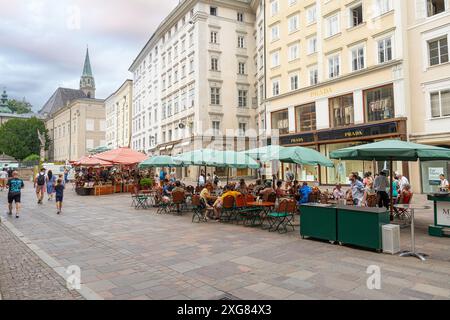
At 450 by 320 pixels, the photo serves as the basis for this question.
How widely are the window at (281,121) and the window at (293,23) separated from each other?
737 centimetres

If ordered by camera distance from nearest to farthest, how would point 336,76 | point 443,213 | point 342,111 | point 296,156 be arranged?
1. point 443,213
2. point 296,156
3. point 342,111
4. point 336,76

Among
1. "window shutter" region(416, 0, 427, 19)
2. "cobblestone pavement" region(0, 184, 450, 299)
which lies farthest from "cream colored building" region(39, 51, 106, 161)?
"cobblestone pavement" region(0, 184, 450, 299)

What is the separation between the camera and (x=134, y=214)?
13.5 metres

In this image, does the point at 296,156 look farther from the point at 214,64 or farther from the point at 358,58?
the point at 214,64

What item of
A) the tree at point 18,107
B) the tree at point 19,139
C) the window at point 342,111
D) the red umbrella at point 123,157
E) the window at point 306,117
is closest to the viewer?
the red umbrella at point 123,157

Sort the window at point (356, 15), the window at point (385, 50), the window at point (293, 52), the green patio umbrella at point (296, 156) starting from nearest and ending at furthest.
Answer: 1. the green patio umbrella at point (296, 156)
2. the window at point (385, 50)
3. the window at point (356, 15)
4. the window at point (293, 52)

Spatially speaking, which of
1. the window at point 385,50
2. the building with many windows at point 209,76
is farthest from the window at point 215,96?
the window at point 385,50

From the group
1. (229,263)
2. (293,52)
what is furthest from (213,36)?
(229,263)

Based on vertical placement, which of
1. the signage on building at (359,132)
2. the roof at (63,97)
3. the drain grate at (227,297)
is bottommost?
the drain grate at (227,297)

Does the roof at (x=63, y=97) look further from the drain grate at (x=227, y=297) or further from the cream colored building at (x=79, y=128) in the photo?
the drain grate at (x=227, y=297)

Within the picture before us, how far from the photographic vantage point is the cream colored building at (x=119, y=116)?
63322mm

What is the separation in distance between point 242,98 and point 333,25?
15.7m

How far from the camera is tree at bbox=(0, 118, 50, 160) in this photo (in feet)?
242

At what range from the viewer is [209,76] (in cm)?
3775
